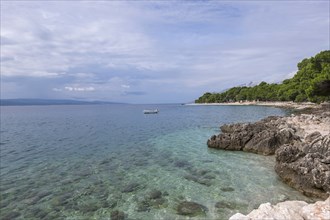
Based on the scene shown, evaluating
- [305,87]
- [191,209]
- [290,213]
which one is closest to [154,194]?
[191,209]

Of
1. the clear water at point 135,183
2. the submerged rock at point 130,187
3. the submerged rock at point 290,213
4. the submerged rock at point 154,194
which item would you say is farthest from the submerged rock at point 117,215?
the submerged rock at point 290,213

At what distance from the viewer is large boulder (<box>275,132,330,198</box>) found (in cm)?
1784

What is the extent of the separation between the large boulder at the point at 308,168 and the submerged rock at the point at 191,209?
7.64 m

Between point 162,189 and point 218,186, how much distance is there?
426 centimetres

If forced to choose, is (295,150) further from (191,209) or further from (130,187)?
(130,187)

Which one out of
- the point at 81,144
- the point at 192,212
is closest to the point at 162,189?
the point at 192,212

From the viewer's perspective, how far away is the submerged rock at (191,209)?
1577 centimetres

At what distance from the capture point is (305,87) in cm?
9806

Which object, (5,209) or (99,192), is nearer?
(5,209)

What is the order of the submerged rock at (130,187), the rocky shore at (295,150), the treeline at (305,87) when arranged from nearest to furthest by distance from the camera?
the rocky shore at (295,150), the submerged rock at (130,187), the treeline at (305,87)

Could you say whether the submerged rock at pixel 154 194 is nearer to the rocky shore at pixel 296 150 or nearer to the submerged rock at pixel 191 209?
the submerged rock at pixel 191 209

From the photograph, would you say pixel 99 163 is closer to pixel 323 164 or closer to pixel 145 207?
pixel 145 207

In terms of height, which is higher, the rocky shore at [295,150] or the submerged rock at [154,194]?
the rocky shore at [295,150]

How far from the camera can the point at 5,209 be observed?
57.1 ft
